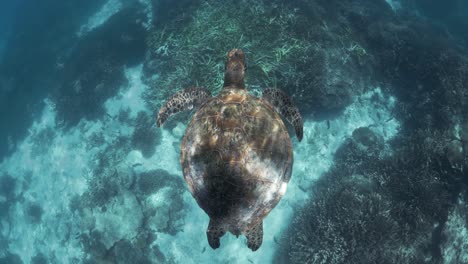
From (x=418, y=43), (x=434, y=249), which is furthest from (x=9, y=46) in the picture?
(x=434, y=249)

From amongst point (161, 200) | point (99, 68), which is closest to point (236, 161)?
point (161, 200)

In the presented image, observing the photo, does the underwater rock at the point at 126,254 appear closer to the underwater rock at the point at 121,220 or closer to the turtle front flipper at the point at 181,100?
the underwater rock at the point at 121,220

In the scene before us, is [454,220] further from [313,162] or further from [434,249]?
[313,162]

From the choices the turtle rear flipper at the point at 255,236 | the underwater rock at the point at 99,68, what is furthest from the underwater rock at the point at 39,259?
the turtle rear flipper at the point at 255,236

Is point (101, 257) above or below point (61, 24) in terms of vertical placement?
below

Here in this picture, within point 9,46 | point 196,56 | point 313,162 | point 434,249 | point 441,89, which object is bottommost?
point 9,46

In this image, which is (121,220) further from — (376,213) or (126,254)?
(376,213)

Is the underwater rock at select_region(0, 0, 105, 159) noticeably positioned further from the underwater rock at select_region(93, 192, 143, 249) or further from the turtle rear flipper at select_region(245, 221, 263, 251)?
the turtle rear flipper at select_region(245, 221, 263, 251)

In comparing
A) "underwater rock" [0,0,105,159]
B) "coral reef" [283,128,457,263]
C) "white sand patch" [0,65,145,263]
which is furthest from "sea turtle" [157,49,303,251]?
"underwater rock" [0,0,105,159]
